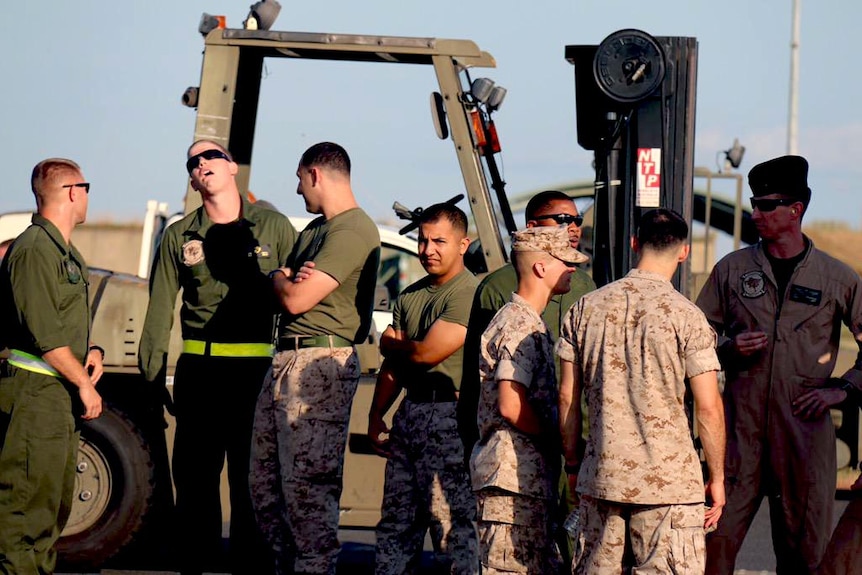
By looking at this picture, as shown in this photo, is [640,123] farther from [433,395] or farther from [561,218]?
[433,395]

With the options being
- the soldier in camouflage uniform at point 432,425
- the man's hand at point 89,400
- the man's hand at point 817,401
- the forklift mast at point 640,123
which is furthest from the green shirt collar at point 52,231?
the man's hand at point 817,401

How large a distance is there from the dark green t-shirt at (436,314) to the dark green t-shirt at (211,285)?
0.61 m

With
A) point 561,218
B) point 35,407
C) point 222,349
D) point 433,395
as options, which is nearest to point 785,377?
point 561,218

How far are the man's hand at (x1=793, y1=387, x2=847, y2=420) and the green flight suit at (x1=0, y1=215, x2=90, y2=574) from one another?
312 centimetres

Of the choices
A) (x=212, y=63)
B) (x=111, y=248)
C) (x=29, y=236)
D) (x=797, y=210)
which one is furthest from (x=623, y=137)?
(x=111, y=248)

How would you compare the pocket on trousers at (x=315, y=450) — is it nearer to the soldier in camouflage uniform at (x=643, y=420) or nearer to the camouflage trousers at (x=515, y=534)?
the camouflage trousers at (x=515, y=534)

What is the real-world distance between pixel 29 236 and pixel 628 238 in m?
2.83

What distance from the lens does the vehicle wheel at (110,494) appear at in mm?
7211

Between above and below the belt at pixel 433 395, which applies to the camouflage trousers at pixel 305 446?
below

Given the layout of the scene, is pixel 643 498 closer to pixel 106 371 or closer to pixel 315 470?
pixel 315 470

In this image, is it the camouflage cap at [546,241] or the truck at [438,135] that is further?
the truck at [438,135]

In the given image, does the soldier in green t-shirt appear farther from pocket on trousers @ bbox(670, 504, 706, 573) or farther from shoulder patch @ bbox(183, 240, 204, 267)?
pocket on trousers @ bbox(670, 504, 706, 573)

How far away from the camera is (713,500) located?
4.68 meters

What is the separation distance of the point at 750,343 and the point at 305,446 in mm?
1919
